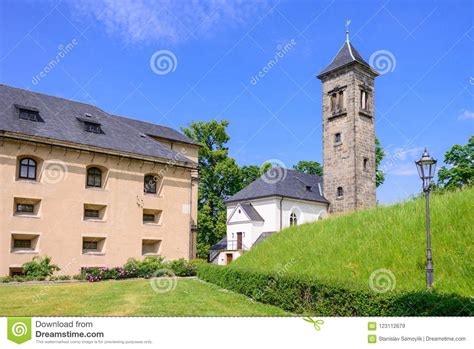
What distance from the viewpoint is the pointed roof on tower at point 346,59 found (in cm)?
2661

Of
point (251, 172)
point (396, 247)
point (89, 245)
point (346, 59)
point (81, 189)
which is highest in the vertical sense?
point (346, 59)

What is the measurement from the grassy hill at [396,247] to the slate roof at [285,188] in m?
19.5

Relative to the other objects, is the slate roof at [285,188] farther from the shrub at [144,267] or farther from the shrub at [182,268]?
the shrub at [144,267]

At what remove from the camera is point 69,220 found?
14789 mm

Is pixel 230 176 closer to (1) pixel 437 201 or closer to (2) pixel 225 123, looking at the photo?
(2) pixel 225 123

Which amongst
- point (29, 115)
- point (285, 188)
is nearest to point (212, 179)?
point (285, 188)

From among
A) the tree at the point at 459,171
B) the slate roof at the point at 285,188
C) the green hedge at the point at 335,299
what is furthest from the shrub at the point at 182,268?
the slate roof at the point at 285,188

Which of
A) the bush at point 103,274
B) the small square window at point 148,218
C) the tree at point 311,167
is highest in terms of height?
the tree at point 311,167

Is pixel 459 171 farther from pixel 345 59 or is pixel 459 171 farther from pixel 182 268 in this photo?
pixel 345 59

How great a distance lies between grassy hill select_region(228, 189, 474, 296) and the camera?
20.6 feet

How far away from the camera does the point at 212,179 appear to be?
95.6ft

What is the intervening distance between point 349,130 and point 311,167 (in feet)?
60.8
